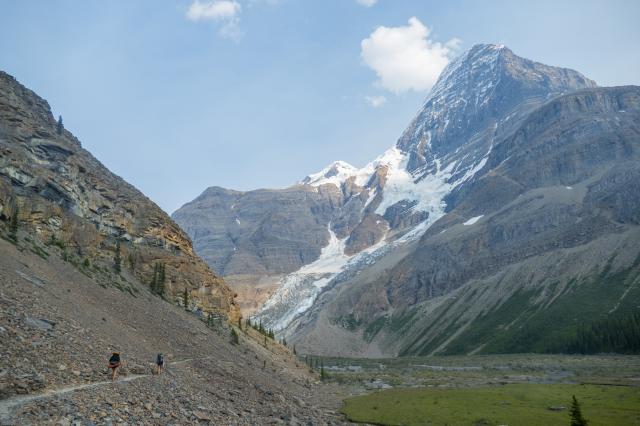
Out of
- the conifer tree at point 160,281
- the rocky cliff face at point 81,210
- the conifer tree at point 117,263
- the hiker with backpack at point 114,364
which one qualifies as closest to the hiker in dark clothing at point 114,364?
the hiker with backpack at point 114,364

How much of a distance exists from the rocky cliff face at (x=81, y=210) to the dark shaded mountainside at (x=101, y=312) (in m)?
0.28

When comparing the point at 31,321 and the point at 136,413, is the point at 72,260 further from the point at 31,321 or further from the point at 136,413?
Result: the point at 136,413

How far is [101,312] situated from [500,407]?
42.8 meters

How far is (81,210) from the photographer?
89125 mm

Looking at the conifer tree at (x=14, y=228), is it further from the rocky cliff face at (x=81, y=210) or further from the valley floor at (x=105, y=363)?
the rocky cliff face at (x=81, y=210)

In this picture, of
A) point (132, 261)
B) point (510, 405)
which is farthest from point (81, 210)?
point (510, 405)

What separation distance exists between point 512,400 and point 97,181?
83.6 meters

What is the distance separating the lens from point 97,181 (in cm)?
10088

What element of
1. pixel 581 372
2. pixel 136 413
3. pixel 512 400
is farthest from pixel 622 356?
pixel 136 413

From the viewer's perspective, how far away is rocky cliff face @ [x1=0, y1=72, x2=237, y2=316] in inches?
2916

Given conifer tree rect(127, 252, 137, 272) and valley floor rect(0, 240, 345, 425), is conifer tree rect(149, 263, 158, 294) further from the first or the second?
valley floor rect(0, 240, 345, 425)

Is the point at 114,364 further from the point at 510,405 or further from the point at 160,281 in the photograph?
the point at 160,281

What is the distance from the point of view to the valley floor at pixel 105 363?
24547mm

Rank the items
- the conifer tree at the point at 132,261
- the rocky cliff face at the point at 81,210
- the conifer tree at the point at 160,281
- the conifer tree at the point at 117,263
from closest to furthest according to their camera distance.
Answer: the rocky cliff face at the point at 81,210 → the conifer tree at the point at 117,263 → the conifer tree at the point at 160,281 → the conifer tree at the point at 132,261
